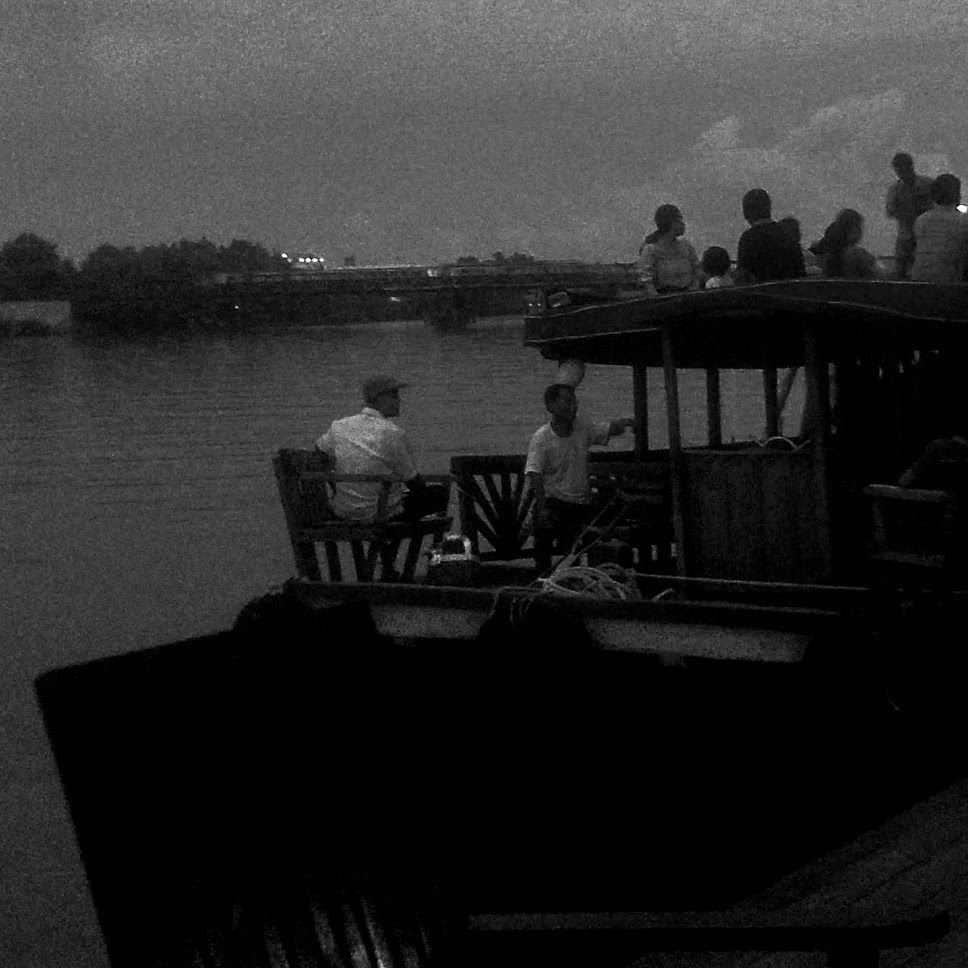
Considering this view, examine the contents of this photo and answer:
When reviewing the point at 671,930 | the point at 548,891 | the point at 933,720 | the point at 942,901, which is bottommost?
the point at 548,891

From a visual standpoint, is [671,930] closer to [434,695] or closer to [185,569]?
[434,695]

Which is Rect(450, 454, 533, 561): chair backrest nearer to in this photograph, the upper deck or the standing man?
the upper deck

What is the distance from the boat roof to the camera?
7316 mm

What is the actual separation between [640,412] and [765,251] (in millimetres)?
1440

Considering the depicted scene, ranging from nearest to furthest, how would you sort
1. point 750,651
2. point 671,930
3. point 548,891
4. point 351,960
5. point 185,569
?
point 671,930, point 351,960, point 750,651, point 548,891, point 185,569

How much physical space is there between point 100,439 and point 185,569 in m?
26.9

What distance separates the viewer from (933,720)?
7.83 m

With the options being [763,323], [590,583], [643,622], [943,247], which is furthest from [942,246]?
[643,622]

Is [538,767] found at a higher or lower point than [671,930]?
lower

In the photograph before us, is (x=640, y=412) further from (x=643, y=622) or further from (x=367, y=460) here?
(x=643, y=622)

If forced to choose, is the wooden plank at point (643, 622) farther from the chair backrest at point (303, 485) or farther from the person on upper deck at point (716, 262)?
the person on upper deck at point (716, 262)

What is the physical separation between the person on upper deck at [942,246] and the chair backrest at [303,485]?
355 centimetres

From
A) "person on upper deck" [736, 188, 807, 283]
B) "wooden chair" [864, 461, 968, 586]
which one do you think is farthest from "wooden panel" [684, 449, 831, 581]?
"person on upper deck" [736, 188, 807, 283]

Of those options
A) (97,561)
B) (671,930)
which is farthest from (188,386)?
(671,930)
